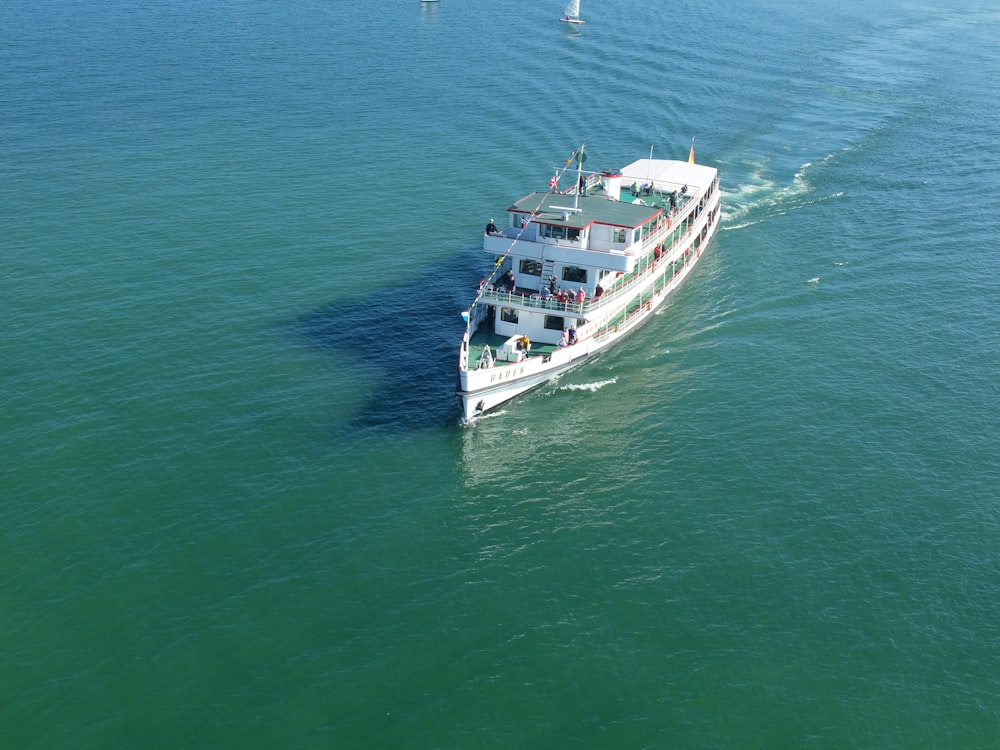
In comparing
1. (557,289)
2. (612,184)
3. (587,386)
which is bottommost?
(587,386)

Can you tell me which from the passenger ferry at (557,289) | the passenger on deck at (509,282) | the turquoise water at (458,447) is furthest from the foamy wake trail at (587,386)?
the passenger on deck at (509,282)

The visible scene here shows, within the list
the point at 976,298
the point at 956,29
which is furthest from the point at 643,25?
the point at 976,298

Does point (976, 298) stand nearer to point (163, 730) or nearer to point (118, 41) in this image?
point (163, 730)

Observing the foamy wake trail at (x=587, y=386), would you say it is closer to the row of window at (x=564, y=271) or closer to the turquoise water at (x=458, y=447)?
the turquoise water at (x=458, y=447)

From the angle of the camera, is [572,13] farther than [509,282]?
Yes

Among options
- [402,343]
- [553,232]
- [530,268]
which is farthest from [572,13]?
[402,343]

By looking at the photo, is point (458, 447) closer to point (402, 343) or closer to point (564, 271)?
point (402, 343)

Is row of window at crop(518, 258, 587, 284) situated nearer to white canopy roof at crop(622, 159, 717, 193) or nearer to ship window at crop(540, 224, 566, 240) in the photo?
ship window at crop(540, 224, 566, 240)

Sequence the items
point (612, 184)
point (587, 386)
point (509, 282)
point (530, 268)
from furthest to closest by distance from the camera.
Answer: point (612, 184)
point (509, 282)
point (530, 268)
point (587, 386)
